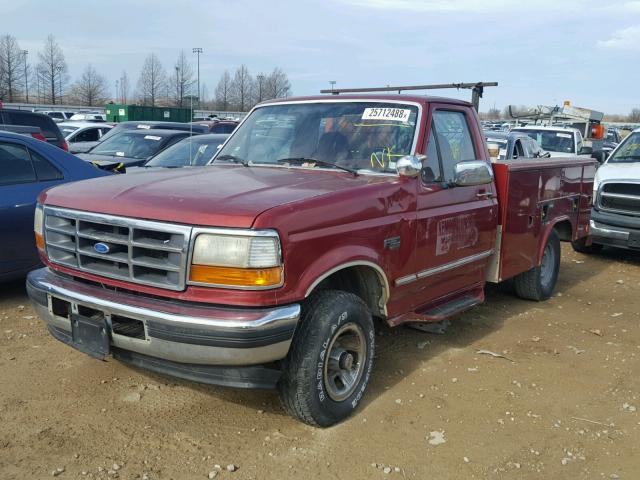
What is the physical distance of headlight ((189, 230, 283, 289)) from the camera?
10.0 ft

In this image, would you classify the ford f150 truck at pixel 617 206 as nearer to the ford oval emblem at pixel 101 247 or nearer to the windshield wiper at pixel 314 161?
the windshield wiper at pixel 314 161

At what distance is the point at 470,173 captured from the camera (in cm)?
429

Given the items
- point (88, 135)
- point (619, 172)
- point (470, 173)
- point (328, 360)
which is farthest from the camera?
point (88, 135)

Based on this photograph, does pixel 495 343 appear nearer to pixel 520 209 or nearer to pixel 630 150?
pixel 520 209

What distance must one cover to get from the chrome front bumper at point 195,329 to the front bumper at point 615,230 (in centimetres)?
671

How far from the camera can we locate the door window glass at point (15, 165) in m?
5.64

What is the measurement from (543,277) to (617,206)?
2.82 m

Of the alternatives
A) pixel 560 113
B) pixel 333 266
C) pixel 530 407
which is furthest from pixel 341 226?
pixel 560 113

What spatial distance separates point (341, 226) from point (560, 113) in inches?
812

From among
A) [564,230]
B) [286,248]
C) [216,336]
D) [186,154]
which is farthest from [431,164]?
[186,154]

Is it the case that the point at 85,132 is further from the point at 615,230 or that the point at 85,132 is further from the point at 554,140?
the point at 615,230

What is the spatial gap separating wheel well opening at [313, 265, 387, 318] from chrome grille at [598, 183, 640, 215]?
19.4ft

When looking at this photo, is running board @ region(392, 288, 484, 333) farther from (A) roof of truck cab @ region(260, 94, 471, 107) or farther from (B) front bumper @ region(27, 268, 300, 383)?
(A) roof of truck cab @ region(260, 94, 471, 107)

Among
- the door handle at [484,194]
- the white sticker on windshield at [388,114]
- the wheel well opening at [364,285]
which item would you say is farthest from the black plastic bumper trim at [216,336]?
the door handle at [484,194]
